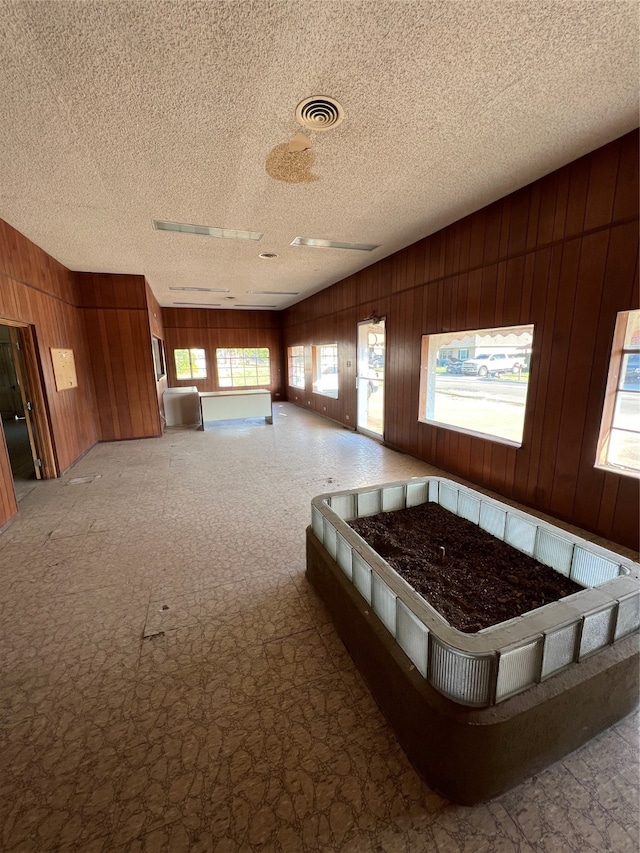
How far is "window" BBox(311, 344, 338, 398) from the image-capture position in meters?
7.63

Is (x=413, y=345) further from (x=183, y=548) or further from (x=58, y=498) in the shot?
(x=58, y=498)

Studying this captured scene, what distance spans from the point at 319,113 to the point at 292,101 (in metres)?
0.17

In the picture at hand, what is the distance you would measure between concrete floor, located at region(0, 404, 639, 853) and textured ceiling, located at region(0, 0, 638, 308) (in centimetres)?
290

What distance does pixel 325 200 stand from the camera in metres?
3.22

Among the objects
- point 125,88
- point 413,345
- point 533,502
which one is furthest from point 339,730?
point 413,345

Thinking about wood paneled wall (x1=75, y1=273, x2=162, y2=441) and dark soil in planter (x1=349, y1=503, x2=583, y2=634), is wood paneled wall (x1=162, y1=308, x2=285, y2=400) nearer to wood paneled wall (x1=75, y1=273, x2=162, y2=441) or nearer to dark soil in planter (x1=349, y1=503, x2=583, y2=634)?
wood paneled wall (x1=75, y1=273, x2=162, y2=441)

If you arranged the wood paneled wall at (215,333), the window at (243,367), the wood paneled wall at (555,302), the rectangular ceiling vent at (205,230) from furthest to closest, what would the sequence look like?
the window at (243,367) → the wood paneled wall at (215,333) → the rectangular ceiling vent at (205,230) → the wood paneled wall at (555,302)

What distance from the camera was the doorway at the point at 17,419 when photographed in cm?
399

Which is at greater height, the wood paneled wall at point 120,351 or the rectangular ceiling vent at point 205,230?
the rectangular ceiling vent at point 205,230

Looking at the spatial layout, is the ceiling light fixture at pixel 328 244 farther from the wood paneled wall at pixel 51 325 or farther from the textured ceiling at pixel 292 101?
the wood paneled wall at pixel 51 325

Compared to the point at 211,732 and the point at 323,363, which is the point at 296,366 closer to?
the point at 323,363

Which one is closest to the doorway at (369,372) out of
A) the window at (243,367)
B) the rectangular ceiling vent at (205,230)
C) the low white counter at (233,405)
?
the low white counter at (233,405)

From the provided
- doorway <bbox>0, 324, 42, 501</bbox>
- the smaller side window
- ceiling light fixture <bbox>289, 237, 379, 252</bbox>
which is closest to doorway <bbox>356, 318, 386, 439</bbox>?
ceiling light fixture <bbox>289, 237, 379, 252</bbox>

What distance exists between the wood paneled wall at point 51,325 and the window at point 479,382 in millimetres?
4700
